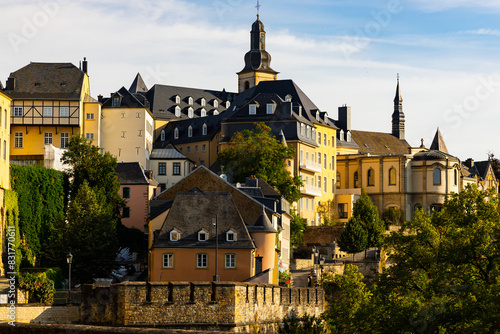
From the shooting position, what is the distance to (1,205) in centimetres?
6050

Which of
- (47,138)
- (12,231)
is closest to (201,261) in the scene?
(12,231)

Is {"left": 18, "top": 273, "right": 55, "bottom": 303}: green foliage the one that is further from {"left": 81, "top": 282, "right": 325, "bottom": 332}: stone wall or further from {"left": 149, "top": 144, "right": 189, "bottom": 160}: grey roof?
{"left": 149, "top": 144, "right": 189, "bottom": 160}: grey roof

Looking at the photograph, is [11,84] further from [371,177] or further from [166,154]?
[371,177]

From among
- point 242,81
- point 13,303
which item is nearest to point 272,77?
point 242,81

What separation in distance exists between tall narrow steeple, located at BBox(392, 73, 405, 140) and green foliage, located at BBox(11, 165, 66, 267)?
289 ft

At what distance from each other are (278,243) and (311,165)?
41363 millimetres

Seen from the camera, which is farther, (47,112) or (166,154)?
(166,154)

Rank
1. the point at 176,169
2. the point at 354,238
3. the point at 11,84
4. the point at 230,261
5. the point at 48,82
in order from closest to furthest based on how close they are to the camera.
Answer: the point at 230,261 < the point at 354,238 < the point at 11,84 < the point at 48,82 < the point at 176,169

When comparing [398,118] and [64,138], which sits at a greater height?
[398,118]

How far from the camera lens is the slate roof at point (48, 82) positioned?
94.4 m

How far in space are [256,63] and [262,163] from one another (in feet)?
161

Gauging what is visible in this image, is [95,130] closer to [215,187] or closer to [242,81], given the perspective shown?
[215,187]

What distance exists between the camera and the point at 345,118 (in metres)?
129

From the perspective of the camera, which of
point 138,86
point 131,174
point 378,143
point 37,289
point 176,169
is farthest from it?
point 378,143
